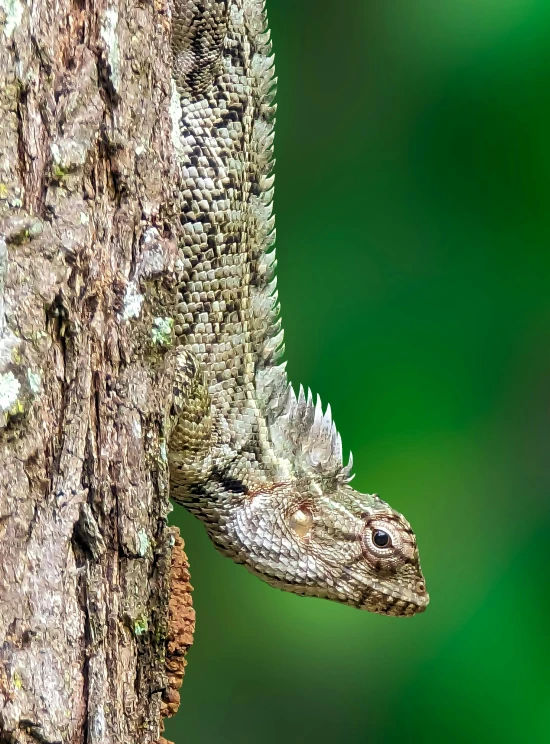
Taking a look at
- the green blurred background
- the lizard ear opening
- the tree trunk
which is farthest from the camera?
the green blurred background

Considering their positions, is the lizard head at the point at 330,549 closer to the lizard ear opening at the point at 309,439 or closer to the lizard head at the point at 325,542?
the lizard head at the point at 325,542

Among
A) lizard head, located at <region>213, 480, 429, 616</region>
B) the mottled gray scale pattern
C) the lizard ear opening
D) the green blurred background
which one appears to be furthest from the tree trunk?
the green blurred background

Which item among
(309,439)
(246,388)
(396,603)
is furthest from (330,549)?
(246,388)

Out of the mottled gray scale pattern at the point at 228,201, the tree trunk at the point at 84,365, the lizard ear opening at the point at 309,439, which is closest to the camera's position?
the tree trunk at the point at 84,365

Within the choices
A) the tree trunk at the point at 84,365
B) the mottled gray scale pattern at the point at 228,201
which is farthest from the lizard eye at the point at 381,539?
the tree trunk at the point at 84,365

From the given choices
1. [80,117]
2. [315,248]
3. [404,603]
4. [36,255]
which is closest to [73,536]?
[36,255]

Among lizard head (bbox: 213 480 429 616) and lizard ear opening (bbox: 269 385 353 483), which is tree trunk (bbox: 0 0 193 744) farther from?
lizard ear opening (bbox: 269 385 353 483)
